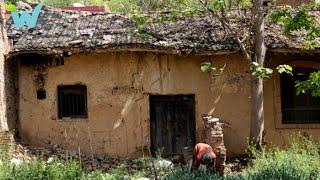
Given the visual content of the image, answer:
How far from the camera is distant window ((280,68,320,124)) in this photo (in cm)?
1255

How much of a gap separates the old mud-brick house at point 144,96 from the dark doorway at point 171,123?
1.0 inches

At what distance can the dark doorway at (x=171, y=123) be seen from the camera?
12625 millimetres

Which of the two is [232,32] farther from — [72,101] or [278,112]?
[72,101]

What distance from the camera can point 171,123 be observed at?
499 inches

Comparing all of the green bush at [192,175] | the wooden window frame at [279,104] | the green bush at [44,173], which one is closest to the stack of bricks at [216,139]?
the wooden window frame at [279,104]

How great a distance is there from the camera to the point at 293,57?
1243cm

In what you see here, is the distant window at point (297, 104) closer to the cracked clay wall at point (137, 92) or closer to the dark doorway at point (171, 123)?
the cracked clay wall at point (137, 92)

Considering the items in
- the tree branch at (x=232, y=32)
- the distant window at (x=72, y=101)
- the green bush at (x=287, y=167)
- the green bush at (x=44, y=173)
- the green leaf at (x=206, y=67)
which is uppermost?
the tree branch at (x=232, y=32)

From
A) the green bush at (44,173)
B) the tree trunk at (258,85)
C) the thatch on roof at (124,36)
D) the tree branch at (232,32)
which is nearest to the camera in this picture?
the green bush at (44,173)

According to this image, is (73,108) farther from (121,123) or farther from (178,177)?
(178,177)

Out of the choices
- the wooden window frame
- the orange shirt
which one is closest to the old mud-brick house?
the wooden window frame

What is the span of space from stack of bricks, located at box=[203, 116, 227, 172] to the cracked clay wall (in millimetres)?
1335

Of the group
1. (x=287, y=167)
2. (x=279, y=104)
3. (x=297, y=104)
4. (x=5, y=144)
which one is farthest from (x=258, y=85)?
(x=5, y=144)

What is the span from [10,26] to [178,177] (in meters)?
7.53
